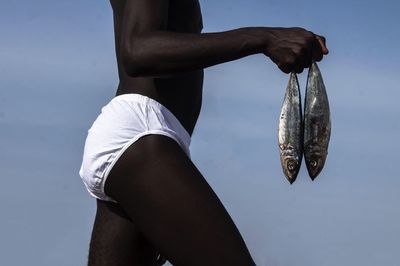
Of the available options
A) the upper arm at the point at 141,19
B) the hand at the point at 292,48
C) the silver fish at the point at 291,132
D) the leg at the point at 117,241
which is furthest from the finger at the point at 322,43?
the leg at the point at 117,241

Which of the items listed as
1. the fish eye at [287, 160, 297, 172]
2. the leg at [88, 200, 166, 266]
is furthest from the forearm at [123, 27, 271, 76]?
the leg at [88, 200, 166, 266]

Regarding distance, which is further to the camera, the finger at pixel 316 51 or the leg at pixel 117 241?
the leg at pixel 117 241

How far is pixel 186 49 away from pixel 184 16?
76 cm

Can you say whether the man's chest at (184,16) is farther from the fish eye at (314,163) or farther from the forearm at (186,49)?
the fish eye at (314,163)

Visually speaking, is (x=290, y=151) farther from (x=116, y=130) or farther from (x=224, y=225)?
(x=116, y=130)

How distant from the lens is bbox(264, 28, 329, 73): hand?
4852 mm

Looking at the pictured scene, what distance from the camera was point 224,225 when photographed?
16.8 ft

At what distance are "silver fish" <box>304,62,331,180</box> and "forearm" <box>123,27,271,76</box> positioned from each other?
433 millimetres

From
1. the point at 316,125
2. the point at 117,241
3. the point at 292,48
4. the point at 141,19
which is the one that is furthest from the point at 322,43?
the point at 117,241

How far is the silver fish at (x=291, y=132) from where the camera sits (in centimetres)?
530

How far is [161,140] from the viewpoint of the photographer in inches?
209

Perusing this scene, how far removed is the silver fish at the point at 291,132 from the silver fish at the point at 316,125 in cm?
4

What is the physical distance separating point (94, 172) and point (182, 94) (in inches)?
23.8

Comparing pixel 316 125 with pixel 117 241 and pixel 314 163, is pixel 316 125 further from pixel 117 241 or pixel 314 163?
pixel 117 241
